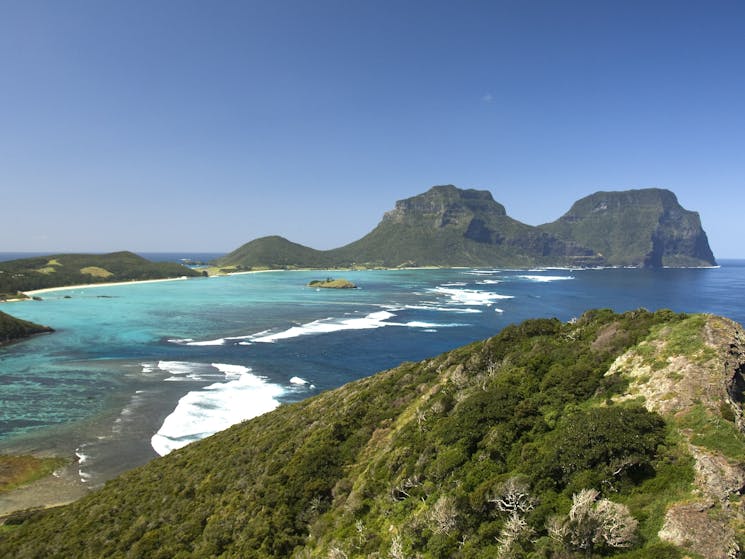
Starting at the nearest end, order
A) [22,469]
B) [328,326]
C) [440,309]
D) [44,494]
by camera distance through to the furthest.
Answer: [44,494] < [22,469] < [328,326] < [440,309]

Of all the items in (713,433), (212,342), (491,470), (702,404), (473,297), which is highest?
(702,404)

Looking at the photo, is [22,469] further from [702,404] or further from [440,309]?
[440,309]

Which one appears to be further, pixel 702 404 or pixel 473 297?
pixel 473 297

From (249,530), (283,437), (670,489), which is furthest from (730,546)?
(283,437)

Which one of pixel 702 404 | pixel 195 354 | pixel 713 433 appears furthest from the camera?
pixel 195 354

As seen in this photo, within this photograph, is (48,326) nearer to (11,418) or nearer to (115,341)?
(115,341)

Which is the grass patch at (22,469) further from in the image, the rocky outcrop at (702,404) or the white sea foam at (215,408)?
the rocky outcrop at (702,404)

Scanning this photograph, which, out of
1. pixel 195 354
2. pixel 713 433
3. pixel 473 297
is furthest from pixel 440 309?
pixel 713 433
